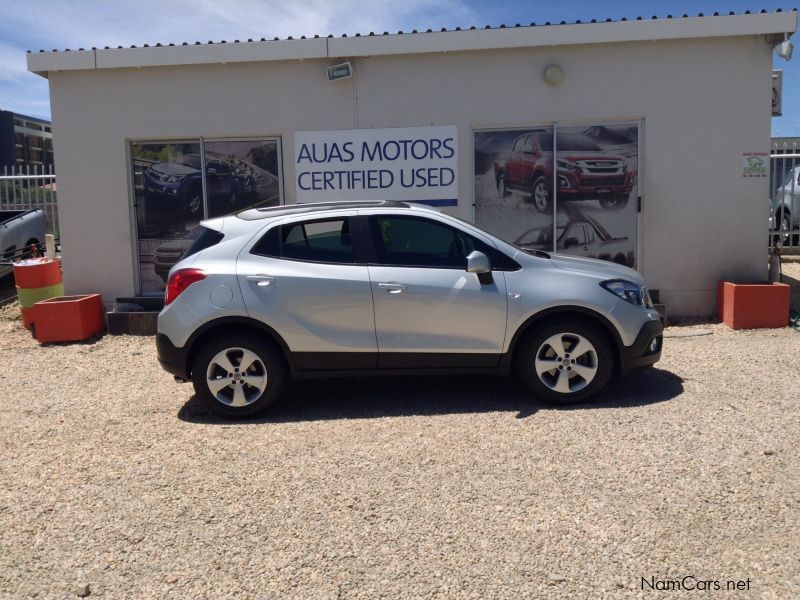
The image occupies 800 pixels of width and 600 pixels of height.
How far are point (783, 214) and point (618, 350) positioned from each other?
8656 millimetres

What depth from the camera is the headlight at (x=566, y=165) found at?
971 cm

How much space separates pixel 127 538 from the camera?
3.92 m

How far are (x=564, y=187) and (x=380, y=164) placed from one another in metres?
2.43

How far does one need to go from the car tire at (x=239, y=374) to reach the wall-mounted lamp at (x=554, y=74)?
554 cm

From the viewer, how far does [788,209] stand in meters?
13.0

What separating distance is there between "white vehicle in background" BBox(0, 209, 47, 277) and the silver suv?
25.8ft

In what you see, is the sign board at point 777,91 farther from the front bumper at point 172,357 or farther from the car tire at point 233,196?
the front bumper at point 172,357

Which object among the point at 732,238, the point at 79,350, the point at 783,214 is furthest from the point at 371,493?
the point at 783,214

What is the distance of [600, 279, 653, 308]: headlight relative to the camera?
596 centimetres

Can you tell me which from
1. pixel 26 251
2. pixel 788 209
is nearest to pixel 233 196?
pixel 26 251

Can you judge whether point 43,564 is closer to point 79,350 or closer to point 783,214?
point 79,350

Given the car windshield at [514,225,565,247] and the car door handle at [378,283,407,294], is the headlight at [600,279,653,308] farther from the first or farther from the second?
the car windshield at [514,225,565,247]

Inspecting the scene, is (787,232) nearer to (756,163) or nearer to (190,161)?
(756,163)

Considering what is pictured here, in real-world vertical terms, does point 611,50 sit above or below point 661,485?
above
